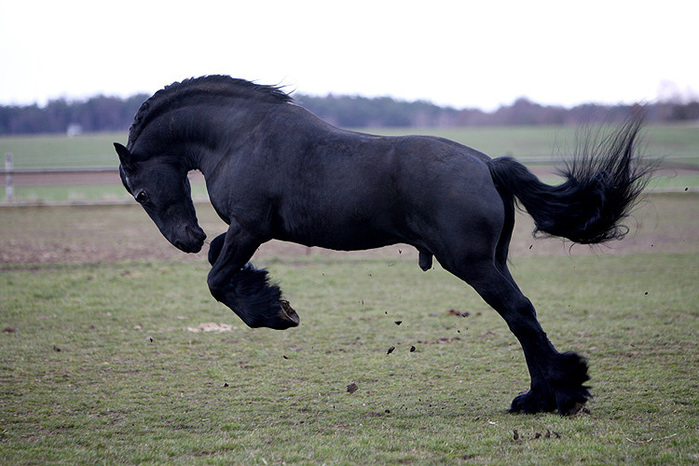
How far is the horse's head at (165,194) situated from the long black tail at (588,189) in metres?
2.47

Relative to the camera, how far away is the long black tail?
4.84 meters

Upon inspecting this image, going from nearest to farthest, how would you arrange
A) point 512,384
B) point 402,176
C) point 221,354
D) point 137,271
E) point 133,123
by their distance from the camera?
point 402,176, point 133,123, point 512,384, point 221,354, point 137,271

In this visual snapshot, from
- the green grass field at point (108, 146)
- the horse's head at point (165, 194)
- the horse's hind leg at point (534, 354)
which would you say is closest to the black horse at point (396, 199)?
the horse's hind leg at point (534, 354)

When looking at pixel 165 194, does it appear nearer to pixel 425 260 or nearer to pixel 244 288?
pixel 244 288

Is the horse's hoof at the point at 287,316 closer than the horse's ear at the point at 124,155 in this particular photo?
Yes

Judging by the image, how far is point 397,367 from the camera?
6488mm

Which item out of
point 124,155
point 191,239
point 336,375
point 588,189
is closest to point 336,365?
point 336,375

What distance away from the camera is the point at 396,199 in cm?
470

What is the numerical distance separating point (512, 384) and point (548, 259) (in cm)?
816

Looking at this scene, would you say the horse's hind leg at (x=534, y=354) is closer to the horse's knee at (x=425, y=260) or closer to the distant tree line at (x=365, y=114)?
the horse's knee at (x=425, y=260)

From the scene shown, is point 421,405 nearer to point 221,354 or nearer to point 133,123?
point 221,354

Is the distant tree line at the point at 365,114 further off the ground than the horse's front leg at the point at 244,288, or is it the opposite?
the distant tree line at the point at 365,114

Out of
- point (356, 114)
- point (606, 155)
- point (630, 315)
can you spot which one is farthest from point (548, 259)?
point (356, 114)

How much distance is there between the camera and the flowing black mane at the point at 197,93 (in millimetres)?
5293
